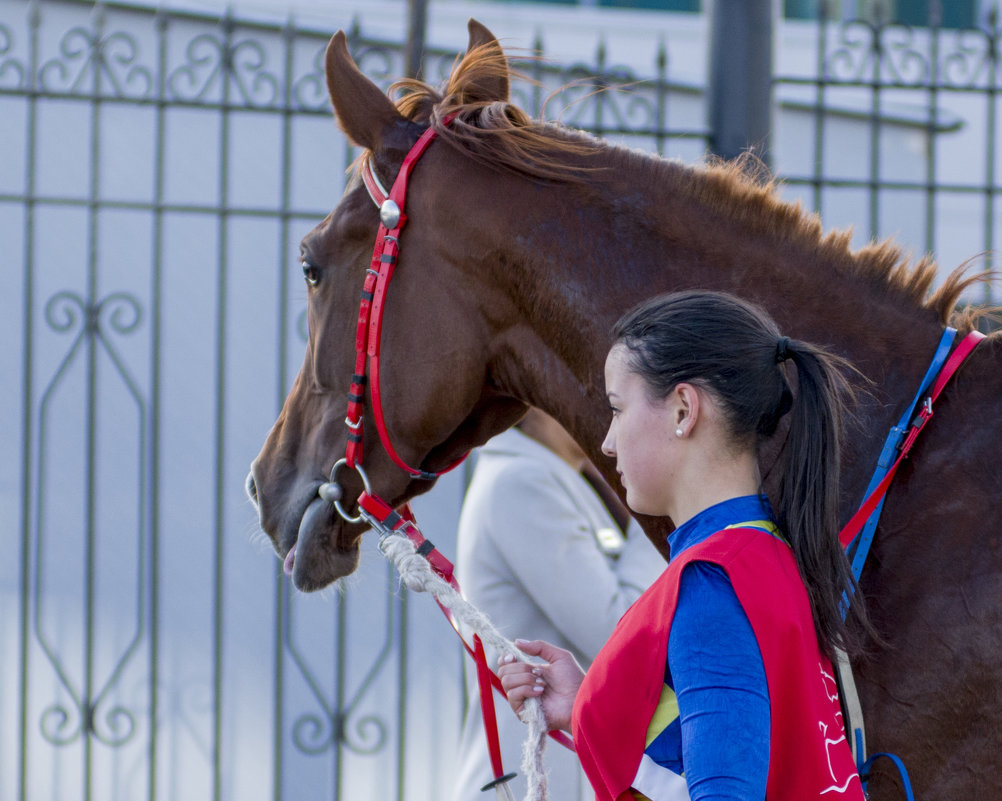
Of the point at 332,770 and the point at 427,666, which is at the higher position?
the point at 427,666

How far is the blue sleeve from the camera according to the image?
39.2 inches

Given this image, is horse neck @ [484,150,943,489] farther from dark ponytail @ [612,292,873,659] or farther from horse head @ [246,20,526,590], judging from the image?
dark ponytail @ [612,292,873,659]

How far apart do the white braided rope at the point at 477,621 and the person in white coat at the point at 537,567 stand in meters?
0.47

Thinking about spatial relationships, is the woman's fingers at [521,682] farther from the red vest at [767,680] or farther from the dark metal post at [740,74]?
the dark metal post at [740,74]

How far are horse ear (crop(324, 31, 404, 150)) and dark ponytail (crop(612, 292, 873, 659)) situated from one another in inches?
32.0

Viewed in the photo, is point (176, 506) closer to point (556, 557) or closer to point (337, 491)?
point (556, 557)

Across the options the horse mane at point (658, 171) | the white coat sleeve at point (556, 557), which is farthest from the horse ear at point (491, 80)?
the white coat sleeve at point (556, 557)

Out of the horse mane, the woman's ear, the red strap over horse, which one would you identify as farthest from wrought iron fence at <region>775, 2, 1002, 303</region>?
the woman's ear

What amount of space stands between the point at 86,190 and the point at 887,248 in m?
3.72

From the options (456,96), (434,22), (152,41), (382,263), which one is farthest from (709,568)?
(434,22)

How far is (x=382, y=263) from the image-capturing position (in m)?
1.75

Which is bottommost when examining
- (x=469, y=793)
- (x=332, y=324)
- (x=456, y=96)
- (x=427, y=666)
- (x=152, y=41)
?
(x=427, y=666)

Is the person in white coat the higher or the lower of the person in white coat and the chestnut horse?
the lower

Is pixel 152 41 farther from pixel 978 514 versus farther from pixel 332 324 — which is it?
pixel 978 514
